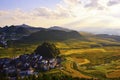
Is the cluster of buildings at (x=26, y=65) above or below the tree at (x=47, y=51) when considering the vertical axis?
below

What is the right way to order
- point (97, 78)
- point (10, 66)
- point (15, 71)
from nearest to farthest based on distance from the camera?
point (97, 78)
point (15, 71)
point (10, 66)

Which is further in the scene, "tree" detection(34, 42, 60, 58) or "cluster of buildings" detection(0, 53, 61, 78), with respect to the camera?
"tree" detection(34, 42, 60, 58)

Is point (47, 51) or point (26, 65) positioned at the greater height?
point (47, 51)

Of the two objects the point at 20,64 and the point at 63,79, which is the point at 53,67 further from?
the point at 63,79

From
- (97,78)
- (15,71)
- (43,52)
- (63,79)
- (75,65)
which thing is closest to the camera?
(63,79)

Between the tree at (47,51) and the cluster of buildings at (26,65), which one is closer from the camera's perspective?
the cluster of buildings at (26,65)

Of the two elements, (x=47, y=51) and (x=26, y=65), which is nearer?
(x=26, y=65)

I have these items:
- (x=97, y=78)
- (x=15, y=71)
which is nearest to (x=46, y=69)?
(x=15, y=71)

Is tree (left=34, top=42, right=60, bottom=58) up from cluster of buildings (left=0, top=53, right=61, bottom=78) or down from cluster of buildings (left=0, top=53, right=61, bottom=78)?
up
